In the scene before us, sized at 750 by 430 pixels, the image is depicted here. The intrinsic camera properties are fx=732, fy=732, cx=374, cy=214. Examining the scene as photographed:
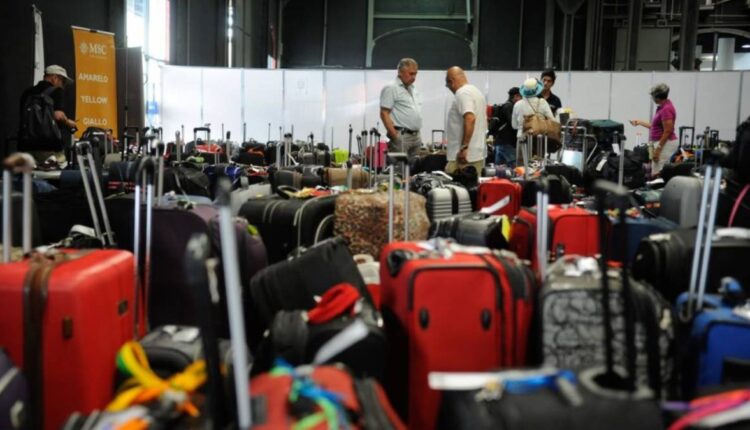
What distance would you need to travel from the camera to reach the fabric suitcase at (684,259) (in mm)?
2703

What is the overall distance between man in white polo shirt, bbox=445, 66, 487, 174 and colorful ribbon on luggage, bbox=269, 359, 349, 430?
4.47m

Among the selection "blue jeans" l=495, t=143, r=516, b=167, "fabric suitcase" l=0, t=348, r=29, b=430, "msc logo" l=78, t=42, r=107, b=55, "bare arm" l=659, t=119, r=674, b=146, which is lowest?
"fabric suitcase" l=0, t=348, r=29, b=430

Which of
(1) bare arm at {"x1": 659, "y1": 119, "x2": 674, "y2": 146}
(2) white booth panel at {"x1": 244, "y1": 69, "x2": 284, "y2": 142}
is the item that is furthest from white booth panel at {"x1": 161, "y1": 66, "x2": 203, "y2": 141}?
(1) bare arm at {"x1": 659, "y1": 119, "x2": 674, "y2": 146}

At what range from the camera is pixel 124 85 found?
11711mm

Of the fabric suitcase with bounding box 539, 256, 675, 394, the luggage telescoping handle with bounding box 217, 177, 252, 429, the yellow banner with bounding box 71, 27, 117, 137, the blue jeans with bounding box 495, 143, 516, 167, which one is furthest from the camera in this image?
the yellow banner with bounding box 71, 27, 117, 137

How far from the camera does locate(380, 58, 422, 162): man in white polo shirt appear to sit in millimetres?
6383

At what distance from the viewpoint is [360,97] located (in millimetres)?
16031

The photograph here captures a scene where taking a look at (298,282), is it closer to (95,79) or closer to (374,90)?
(95,79)

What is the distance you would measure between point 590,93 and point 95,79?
9.81m

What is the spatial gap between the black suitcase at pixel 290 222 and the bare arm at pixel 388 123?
2.01 m

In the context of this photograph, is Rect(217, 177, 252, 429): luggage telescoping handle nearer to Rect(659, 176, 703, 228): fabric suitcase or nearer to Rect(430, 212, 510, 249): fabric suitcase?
Rect(430, 212, 510, 249): fabric suitcase

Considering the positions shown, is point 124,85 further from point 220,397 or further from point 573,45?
point 573,45

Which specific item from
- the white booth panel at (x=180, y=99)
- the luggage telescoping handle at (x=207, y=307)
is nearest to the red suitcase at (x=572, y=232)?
the luggage telescoping handle at (x=207, y=307)

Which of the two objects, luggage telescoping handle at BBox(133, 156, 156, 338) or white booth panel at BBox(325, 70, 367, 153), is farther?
white booth panel at BBox(325, 70, 367, 153)
